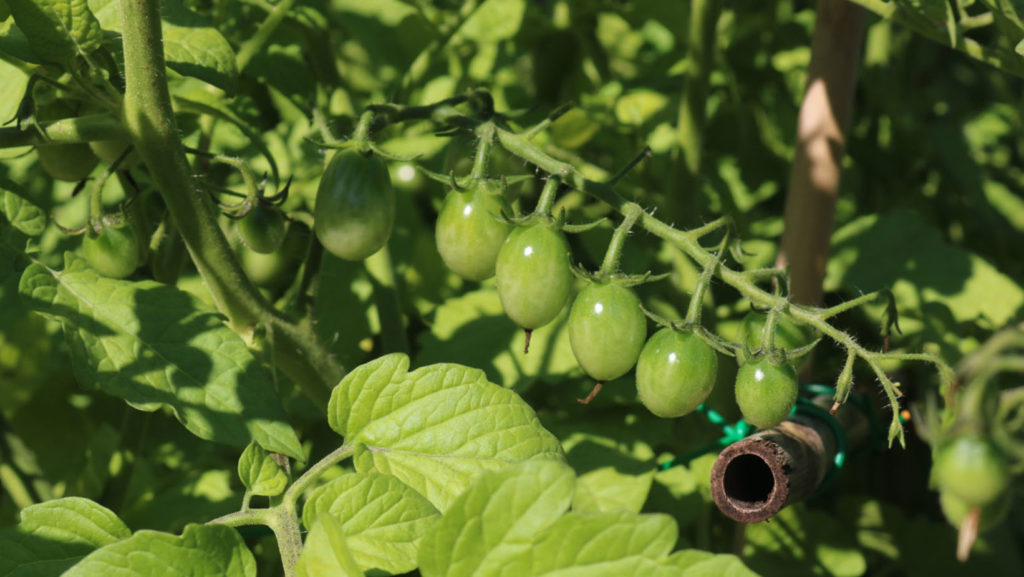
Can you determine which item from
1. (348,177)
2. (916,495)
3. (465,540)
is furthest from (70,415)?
(916,495)

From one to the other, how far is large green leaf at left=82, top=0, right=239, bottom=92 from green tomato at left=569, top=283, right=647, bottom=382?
374 millimetres

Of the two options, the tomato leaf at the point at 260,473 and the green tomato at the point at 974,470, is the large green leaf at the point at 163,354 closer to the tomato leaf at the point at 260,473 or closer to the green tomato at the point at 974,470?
the tomato leaf at the point at 260,473

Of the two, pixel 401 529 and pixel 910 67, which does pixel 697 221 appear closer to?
pixel 401 529

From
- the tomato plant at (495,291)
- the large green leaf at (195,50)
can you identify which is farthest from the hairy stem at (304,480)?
the large green leaf at (195,50)

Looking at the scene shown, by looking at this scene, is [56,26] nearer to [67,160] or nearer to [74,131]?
[74,131]

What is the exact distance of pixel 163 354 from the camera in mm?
862

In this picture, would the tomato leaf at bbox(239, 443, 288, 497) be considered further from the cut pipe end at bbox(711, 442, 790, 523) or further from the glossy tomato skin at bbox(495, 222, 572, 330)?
the cut pipe end at bbox(711, 442, 790, 523)

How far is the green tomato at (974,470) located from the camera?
0.54 meters

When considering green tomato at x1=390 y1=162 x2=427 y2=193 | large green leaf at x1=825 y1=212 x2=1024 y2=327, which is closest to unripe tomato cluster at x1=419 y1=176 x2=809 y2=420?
green tomato at x1=390 y1=162 x2=427 y2=193

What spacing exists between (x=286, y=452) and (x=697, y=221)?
0.64 m

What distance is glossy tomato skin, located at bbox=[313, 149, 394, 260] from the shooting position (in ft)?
2.89

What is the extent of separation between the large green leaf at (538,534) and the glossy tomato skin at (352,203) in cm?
34

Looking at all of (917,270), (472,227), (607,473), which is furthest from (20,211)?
(917,270)

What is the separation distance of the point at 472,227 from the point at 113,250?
34 centimetres
